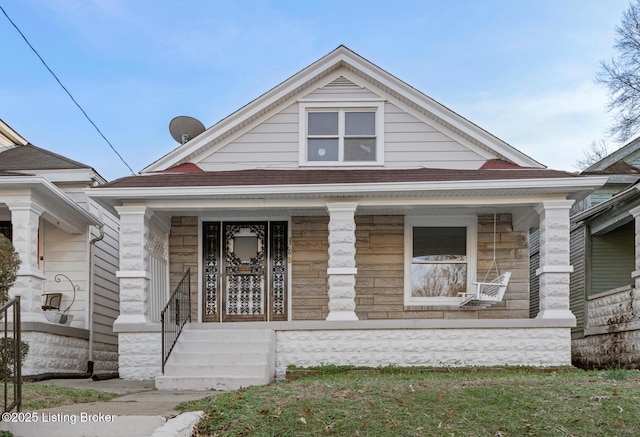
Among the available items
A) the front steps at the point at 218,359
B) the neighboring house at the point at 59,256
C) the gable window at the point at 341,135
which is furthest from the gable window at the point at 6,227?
the gable window at the point at 341,135

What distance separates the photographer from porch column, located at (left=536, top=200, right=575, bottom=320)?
8992 mm

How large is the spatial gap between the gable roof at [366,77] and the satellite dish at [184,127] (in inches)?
61.7

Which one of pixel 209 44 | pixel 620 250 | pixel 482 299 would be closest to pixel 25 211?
pixel 482 299

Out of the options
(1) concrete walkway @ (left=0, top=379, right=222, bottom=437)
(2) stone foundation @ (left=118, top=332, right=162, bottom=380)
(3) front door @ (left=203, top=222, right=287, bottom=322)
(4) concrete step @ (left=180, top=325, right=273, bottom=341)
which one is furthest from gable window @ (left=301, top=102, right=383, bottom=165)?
(1) concrete walkway @ (left=0, top=379, right=222, bottom=437)

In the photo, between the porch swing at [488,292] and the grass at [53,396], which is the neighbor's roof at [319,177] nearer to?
the porch swing at [488,292]

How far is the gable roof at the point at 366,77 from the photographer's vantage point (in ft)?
34.5

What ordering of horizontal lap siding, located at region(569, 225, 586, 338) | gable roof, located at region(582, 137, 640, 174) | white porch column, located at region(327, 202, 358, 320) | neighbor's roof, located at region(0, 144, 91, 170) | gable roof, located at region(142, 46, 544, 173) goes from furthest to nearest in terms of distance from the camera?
gable roof, located at region(582, 137, 640, 174), horizontal lap siding, located at region(569, 225, 586, 338), neighbor's roof, located at region(0, 144, 91, 170), gable roof, located at region(142, 46, 544, 173), white porch column, located at region(327, 202, 358, 320)

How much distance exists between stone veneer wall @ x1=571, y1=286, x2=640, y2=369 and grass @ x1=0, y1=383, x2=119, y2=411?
802 centimetres

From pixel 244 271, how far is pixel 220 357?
2.73 meters

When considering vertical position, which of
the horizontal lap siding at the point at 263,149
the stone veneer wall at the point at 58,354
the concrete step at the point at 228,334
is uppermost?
the horizontal lap siding at the point at 263,149

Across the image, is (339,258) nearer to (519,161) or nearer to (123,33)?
(519,161)

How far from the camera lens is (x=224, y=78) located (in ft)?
76.6

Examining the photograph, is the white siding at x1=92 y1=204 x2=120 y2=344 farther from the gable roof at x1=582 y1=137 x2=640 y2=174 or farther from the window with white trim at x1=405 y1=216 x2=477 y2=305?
the gable roof at x1=582 y1=137 x2=640 y2=174

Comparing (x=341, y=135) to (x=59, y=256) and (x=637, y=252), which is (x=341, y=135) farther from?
(x=59, y=256)
